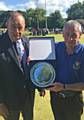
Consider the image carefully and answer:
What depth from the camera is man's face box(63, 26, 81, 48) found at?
5324 millimetres

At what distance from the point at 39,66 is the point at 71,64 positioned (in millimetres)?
394

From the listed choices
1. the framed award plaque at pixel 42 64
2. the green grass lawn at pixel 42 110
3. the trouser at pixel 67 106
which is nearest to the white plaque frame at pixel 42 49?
the framed award plaque at pixel 42 64

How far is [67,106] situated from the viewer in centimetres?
560

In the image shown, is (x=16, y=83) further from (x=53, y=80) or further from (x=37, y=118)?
(x=37, y=118)

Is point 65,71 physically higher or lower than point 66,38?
lower

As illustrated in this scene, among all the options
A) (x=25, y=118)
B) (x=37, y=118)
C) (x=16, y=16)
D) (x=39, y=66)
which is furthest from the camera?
(x=37, y=118)

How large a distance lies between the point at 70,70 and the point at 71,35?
435mm

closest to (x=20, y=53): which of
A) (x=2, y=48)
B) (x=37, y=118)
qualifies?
(x=2, y=48)

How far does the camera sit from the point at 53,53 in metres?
5.44

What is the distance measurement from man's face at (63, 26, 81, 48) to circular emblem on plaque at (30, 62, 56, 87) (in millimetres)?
367

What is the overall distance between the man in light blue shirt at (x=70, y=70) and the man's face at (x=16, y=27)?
20.4 inches

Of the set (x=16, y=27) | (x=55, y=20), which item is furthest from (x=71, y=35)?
(x=55, y=20)

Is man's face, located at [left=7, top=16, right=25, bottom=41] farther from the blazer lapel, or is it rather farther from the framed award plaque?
the framed award plaque

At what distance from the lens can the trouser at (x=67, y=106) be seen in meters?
5.58
